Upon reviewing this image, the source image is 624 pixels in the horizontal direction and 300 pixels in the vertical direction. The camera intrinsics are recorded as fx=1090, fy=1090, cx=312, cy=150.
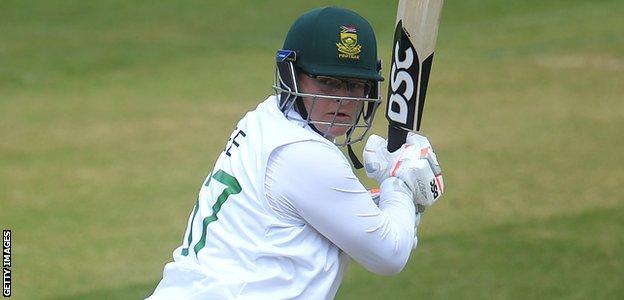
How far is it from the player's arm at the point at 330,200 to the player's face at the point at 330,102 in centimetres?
15

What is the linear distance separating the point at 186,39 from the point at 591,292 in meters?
8.36

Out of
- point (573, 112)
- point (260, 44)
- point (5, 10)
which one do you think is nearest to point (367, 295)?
point (573, 112)

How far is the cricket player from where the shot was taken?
312 centimetres

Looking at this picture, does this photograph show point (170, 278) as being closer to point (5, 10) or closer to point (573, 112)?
point (573, 112)

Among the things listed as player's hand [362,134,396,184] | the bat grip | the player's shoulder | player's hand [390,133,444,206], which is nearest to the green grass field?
the bat grip

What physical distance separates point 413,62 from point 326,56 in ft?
2.52

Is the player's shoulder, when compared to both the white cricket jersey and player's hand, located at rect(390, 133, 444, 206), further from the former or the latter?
player's hand, located at rect(390, 133, 444, 206)

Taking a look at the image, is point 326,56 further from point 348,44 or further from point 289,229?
point 289,229

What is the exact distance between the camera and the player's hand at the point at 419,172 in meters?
3.48

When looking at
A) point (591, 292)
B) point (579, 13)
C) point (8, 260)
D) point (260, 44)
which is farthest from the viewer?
point (579, 13)

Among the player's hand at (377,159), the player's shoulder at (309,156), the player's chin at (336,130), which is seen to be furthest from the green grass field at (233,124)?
the player's shoulder at (309,156)

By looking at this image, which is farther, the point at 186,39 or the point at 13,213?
the point at 186,39

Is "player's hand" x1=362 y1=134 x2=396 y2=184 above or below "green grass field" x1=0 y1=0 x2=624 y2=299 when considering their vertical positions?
above

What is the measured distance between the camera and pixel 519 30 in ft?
44.4
